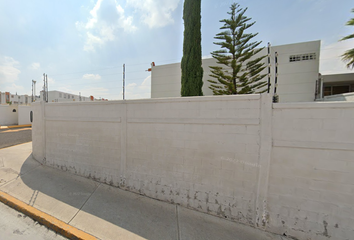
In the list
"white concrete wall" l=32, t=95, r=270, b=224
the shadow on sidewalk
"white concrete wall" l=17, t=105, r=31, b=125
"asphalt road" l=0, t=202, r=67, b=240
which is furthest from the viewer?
"white concrete wall" l=17, t=105, r=31, b=125

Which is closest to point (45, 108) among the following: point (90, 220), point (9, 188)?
point (9, 188)

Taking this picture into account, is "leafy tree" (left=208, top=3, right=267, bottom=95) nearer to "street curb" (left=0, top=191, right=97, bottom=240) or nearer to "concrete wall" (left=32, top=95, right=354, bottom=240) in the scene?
"concrete wall" (left=32, top=95, right=354, bottom=240)

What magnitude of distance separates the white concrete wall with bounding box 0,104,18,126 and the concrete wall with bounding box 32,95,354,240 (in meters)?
20.3

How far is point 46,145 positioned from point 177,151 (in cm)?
513

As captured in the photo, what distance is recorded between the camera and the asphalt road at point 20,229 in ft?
7.98

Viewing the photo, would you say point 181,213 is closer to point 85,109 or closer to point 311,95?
point 85,109

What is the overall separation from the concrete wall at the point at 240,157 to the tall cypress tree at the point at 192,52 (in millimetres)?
3954

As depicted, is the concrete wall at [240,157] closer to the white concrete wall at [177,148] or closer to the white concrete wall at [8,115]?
the white concrete wall at [177,148]

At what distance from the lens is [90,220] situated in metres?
2.79

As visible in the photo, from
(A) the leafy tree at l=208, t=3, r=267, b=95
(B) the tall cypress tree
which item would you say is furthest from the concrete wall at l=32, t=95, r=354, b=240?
(A) the leafy tree at l=208, t=3, r=267, b=95

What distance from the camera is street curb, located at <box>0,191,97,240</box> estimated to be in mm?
2451

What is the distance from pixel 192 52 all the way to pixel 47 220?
757cm

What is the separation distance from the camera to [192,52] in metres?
6.83

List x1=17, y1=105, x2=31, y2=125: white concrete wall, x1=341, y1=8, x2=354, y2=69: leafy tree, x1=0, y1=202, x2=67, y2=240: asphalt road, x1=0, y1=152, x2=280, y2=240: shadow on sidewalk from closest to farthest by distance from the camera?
x1=0, y1=202, x2=67, y2=240: asphalt road < x1=0, y1=152, x2=280, y2=240: shadow on sidewalk < x1=341, y1=8, x2=354, y2=69: leafy tree < x1=17, y1=105, x2=31, y2=125: white concrete wall
